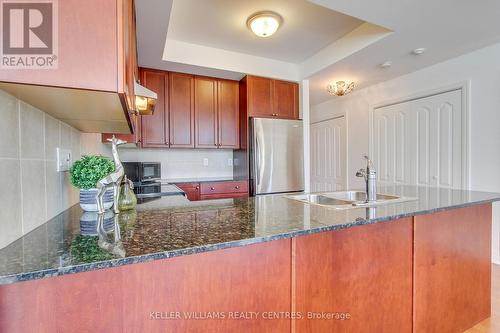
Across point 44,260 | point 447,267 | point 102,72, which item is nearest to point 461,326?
point 447,267

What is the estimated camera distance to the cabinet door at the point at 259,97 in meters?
3.16

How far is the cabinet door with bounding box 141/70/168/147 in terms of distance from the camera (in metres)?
2.97

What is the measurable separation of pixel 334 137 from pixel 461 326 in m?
3.45

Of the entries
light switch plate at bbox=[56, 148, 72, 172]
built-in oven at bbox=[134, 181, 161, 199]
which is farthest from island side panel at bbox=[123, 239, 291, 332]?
built-in oven at bbox=[134, 181, 161, 199]

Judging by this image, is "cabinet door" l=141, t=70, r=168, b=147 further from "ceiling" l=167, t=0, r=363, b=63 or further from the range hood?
the range hood

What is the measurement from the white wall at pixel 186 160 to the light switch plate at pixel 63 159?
2.15m

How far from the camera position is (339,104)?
14.4 ft

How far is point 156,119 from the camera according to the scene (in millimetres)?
3031

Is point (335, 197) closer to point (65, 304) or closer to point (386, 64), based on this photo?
point (65, 304)

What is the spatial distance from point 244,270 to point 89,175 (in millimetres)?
750

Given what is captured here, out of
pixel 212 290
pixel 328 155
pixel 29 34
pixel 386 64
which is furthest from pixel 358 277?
pixel 328 155

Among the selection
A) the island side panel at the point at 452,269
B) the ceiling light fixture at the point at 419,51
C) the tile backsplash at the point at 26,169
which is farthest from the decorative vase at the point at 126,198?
the ceiling light fixture at the point at 419,51

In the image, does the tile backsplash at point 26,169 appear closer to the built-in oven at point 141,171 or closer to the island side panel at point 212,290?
the island side panel at point 212,290

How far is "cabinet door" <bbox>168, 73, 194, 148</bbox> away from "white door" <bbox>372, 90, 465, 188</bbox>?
8.77 feet
